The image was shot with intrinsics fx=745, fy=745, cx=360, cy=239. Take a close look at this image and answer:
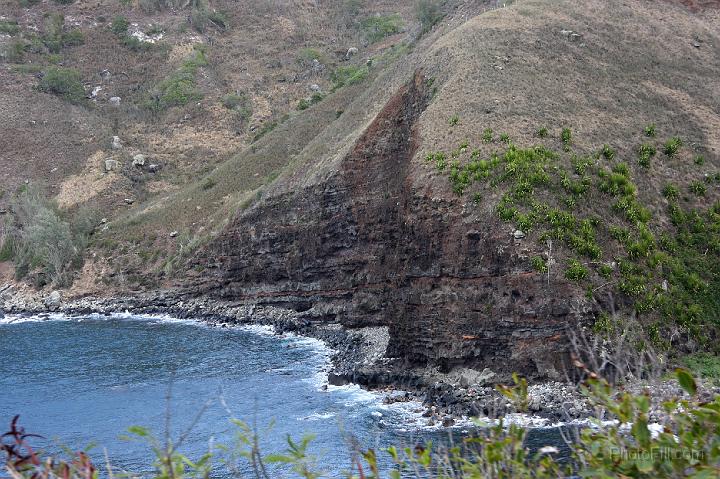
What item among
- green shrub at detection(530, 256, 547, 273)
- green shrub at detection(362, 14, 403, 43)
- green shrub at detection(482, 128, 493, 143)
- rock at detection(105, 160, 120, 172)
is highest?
green shrub at detection(362, 14, 403, 43)

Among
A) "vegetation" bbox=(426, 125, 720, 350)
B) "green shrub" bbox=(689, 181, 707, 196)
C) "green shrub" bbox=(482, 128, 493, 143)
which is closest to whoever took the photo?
"vegetation" bbox=(426, 125, 720, 350)

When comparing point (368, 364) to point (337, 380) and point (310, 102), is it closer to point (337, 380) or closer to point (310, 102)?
point (337, 380)

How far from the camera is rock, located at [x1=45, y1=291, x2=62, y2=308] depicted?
67.4 m

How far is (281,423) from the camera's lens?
31984 millimetres

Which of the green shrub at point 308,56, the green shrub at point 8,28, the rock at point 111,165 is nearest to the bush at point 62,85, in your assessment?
the green shrub at point 8,28

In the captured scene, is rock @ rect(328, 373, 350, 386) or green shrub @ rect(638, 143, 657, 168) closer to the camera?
rock @ rect(328, 373, 350, 386)

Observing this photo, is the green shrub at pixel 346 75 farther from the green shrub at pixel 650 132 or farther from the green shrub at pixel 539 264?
the green shrub at pixel 539 264

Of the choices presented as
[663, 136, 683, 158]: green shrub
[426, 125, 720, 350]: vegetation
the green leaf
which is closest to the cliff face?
[426, 125, 720, 350]: vegetation

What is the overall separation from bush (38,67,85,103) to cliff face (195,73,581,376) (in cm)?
5375

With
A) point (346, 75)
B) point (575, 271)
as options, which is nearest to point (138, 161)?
point (346, 75)

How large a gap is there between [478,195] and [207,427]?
17.6 metres

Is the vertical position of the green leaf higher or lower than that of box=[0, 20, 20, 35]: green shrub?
higher

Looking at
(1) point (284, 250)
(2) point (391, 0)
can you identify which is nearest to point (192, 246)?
(1) point (284, 250)

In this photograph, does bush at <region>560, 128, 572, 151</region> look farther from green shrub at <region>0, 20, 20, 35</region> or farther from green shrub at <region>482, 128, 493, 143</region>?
green shrub at <region>0, 20, 20, 35</region>
